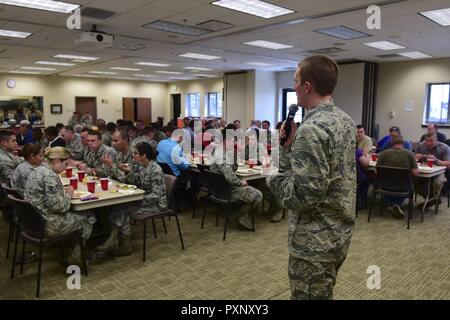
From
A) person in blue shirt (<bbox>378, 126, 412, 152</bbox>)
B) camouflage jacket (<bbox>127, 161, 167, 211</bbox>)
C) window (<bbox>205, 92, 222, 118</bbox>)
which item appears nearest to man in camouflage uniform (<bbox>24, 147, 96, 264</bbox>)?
camouflage jacket (<bbox>127, 161, 167, 211</bbox>)

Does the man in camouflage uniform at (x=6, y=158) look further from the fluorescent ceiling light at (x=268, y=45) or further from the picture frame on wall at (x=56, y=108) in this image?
the picture frame on wall at (x=56, y=108)

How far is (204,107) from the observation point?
16781 mm

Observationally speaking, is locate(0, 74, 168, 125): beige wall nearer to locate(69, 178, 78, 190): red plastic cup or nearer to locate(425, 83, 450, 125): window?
locate(425, 83, 450, 125): window

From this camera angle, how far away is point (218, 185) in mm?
4461

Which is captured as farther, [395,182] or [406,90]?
[406,90]

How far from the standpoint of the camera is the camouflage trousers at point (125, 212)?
372 cm

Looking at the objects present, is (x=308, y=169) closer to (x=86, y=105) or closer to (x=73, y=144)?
(x=73, y=144)

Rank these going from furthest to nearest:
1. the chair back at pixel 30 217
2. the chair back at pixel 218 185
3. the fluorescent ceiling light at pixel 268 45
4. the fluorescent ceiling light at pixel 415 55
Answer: the fluorescent ceiling light at pixel 415 55
the fluorescent ceiling light at pixel 268 45
the chair back at pixel 218 185
the chair back at pixel 30 217

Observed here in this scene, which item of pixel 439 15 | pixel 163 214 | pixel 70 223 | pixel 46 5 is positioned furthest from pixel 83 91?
pixel 439 15

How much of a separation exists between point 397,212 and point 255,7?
374cm

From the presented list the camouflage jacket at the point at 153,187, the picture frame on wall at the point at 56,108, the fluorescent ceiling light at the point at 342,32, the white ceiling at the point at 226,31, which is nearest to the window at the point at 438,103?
the white ceiling at the point at 226,31

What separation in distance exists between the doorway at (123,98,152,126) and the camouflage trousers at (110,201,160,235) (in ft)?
47.8

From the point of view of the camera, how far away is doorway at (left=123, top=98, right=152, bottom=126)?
17.8m
